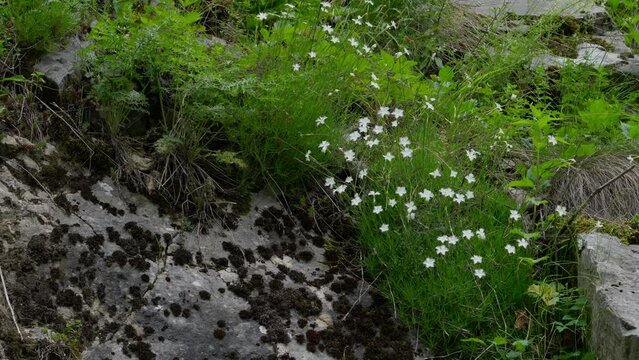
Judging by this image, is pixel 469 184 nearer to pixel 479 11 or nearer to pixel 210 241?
pixel 210 241

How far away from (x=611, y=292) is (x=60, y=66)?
3.14m

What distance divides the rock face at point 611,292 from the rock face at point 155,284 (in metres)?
0.89

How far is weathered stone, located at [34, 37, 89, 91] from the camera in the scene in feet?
12.6

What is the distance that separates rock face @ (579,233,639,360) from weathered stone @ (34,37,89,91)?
116 inches

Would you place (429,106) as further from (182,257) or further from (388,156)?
(182,257)

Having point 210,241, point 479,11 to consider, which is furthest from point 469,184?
point 479,11

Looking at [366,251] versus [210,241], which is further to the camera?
[366,251]

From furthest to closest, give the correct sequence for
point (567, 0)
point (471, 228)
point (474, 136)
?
point (567, 0)
point (474, 136)
point (471, 228)

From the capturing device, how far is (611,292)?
130 inches

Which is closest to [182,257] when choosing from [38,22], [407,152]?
[407,152]

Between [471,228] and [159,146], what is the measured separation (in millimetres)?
1770

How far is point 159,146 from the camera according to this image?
3740 millimetres

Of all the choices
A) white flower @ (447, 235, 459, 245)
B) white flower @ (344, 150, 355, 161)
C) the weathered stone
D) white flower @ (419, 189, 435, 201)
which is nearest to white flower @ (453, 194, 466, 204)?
white flower @ (419, 189, 435, 201)

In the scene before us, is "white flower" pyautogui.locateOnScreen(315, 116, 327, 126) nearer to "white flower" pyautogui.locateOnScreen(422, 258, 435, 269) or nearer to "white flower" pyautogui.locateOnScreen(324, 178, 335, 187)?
"white flower" pyautogui.locateOnScreen(324, 178, 335, 187)
